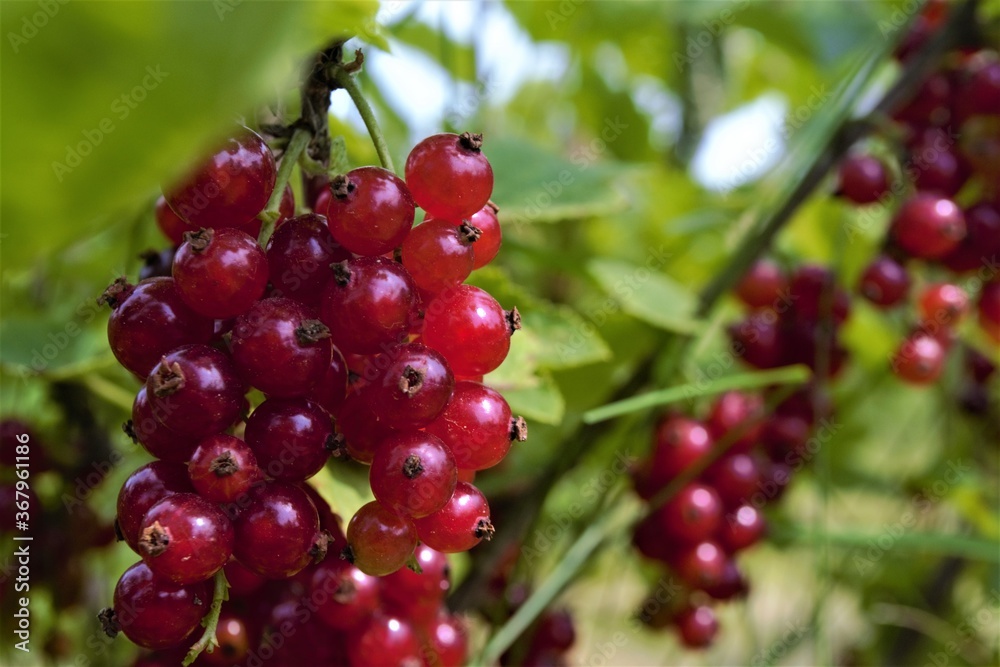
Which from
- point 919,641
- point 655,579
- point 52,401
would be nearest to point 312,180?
point 52,401

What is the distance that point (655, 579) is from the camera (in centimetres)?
96

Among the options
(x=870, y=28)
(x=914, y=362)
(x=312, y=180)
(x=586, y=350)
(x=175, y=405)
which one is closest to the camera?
(x=175, y=405)

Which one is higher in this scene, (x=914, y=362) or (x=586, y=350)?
(x=586, y=350)

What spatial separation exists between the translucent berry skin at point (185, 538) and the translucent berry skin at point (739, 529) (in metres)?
0.56

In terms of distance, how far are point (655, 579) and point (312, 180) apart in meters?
0.66

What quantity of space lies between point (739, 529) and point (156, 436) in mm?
581

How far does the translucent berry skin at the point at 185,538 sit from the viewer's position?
331 millimetres

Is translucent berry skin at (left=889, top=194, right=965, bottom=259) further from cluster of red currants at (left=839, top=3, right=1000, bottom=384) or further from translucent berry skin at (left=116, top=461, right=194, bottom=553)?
translucent berry skin at (left=116, top=461, right=194, bottom=553)

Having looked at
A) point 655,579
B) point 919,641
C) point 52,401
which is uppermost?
point 52,401

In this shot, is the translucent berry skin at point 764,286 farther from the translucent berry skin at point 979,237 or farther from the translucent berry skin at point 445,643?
the translucent berry skin at point 445,643

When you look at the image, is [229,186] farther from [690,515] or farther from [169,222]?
[690,515]

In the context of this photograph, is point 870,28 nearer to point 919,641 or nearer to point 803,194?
point 803,194

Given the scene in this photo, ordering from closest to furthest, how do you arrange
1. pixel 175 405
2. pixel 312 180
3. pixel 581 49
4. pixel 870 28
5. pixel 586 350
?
pixel 175 405 < pixel 312 180 < pixel 586 350 < pixel 870 28 < pixel 581 49

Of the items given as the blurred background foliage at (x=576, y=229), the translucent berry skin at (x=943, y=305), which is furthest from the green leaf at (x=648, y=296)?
the translucent berry skin at (x=943, y=305)
